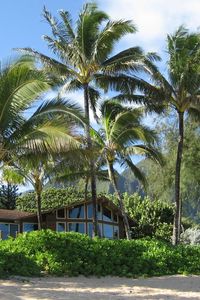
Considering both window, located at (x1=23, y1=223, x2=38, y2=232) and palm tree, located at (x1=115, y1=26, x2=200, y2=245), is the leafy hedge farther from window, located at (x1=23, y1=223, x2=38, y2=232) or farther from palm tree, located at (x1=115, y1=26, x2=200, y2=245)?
window, located at (x1=23, y1=223, x2=38, y2=232)

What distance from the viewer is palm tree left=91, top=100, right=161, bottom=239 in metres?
22.5

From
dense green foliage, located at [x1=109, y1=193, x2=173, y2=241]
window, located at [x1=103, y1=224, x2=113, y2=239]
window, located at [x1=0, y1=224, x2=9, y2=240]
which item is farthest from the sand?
dense green foliage, located at [x1=109, y1=193, x2=173, y2=241]

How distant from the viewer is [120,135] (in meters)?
22.5

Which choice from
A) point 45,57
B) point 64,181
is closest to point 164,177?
point 64,181

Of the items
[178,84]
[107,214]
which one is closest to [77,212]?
[107,214]

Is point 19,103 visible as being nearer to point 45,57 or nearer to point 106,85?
point 45,57

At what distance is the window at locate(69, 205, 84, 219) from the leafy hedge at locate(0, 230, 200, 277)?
19.5 meters

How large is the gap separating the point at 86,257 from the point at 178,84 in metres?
9.65

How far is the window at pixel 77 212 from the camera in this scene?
36281 millimetres

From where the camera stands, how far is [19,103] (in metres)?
15.2

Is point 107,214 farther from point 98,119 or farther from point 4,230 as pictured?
point 98,119

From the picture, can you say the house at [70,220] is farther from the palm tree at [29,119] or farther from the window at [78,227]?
the palm tree at [29,119]

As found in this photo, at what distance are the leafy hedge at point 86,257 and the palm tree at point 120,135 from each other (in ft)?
21.0

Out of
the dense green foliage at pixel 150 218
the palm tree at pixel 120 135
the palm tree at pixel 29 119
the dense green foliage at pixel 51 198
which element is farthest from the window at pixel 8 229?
the palm tree at pixel 29 119
